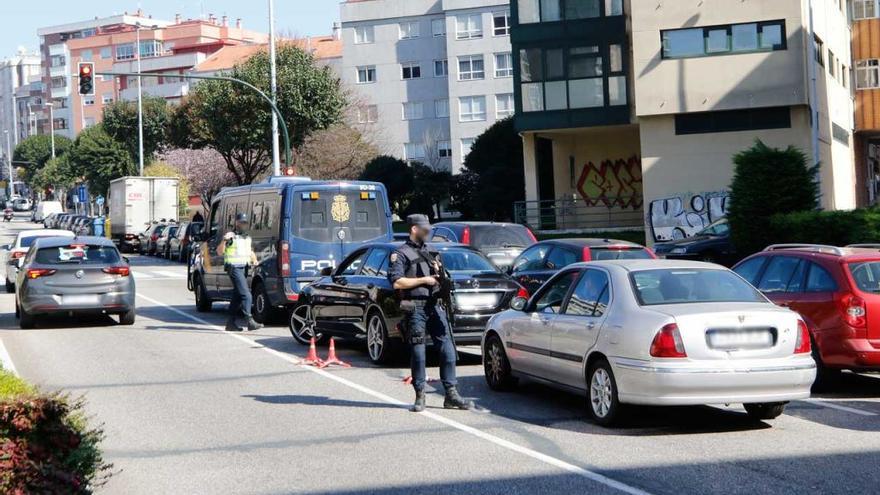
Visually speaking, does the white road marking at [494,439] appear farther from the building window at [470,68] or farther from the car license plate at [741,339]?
the building window at [470,68]

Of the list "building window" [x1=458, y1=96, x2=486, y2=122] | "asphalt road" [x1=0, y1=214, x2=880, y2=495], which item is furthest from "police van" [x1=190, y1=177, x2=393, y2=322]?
"building window" [x1=458, y1=96, x2=486, y2=122]

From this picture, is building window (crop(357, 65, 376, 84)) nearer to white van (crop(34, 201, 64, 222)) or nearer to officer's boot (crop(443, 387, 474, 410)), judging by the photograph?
white van (crop(34, 201, 64, 222))

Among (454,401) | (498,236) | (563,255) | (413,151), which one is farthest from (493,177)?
(454,401)

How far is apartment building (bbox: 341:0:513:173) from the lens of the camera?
76938mm

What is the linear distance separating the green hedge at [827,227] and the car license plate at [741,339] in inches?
532

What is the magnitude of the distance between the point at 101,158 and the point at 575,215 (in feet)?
168

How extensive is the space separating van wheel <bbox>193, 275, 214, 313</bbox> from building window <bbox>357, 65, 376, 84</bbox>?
5921cm

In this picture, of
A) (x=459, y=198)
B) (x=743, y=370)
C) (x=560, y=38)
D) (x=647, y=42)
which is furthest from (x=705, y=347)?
(x=459, y=198)

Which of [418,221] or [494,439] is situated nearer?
[494,439]

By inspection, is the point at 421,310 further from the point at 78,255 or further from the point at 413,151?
the point at 413,151

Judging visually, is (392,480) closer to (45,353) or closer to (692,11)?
(45,353)

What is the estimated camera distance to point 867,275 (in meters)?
11.7

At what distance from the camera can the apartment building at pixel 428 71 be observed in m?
76.9

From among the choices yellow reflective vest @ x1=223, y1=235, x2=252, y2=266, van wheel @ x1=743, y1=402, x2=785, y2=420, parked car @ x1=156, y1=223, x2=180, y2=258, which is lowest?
van wheel @ x1=743, y1=402, x2=785, y2=420
